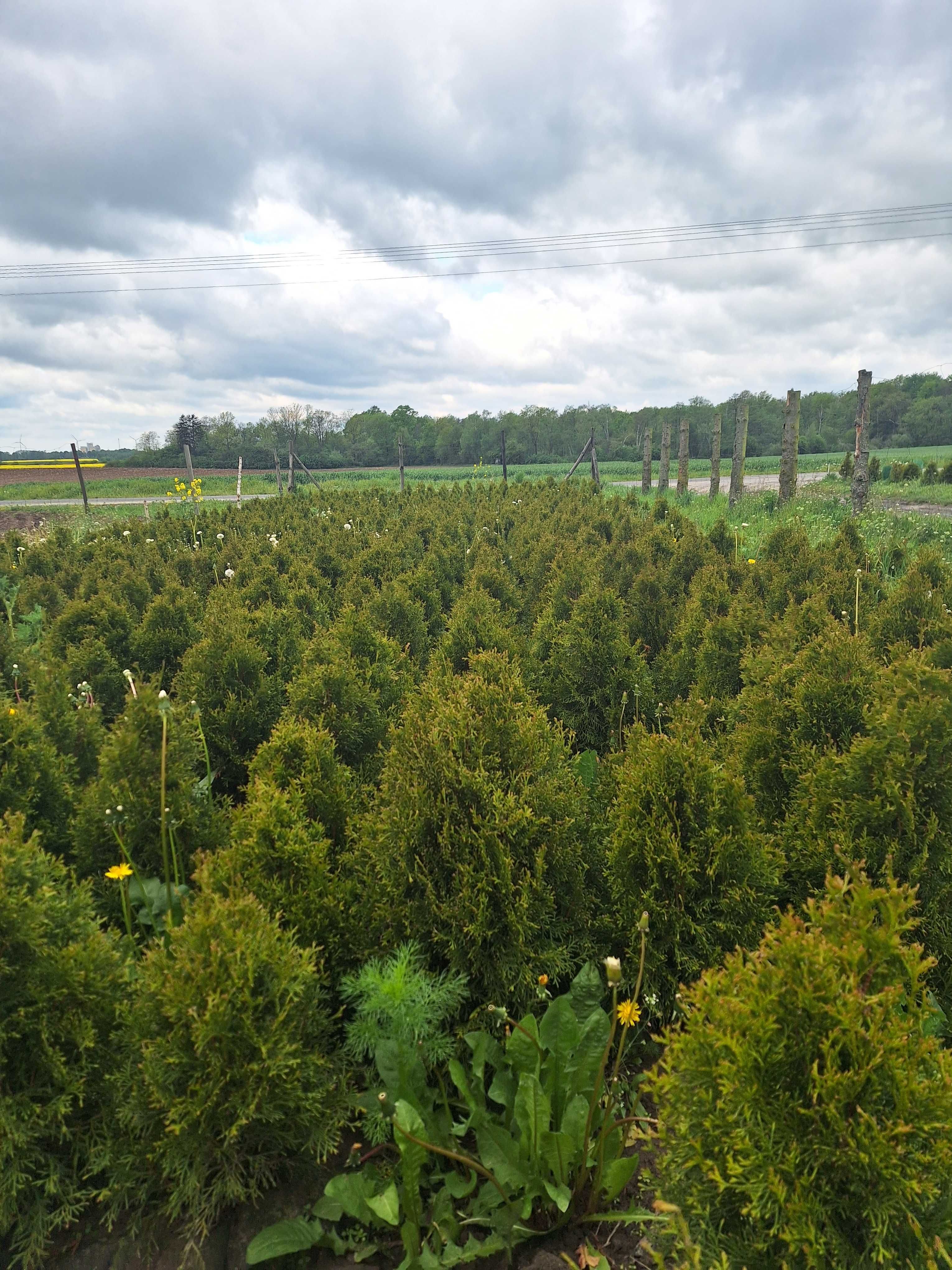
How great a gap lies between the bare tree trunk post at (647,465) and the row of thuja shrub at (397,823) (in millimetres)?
21495

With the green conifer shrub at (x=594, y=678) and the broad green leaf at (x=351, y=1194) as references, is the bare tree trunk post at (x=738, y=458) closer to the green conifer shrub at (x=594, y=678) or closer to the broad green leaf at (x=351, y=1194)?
the green conifer shrub at (x=594, y=678)

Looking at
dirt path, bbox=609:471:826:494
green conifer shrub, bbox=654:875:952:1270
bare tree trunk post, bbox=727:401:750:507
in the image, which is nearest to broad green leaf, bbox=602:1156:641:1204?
green conifer shrub, bbox=654:875:952:1270

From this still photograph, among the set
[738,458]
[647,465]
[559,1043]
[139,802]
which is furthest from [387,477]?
[559,1043]

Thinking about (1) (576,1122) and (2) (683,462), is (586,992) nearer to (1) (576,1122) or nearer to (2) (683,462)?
(1) (576,1122)

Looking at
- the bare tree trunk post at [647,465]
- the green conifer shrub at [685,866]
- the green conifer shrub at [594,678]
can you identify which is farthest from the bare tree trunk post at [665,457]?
the green conifer shrub at [685,866]

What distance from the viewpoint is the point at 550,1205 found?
7.23 ft

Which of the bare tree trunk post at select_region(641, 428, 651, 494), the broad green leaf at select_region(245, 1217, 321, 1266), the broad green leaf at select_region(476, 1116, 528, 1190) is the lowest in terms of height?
the broad green leaf at select_region(245, 1217, 321, 1266)

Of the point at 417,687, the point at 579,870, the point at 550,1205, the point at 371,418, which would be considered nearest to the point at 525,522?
the point at 417,687

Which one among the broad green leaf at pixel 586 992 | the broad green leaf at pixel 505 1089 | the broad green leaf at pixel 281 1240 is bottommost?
the broad green leaf at pixel 281 1240

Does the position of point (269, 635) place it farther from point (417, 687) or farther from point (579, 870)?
point (579, 870)

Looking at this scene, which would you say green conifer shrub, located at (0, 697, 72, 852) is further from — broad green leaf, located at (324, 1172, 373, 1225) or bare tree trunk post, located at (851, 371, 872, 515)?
bare tree trunk post, located at (851, 371, 872, 515)

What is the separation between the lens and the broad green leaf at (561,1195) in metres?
2.06

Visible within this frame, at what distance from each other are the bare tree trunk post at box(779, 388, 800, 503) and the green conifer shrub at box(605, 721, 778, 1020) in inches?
596

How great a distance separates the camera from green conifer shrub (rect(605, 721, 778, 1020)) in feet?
8.91
